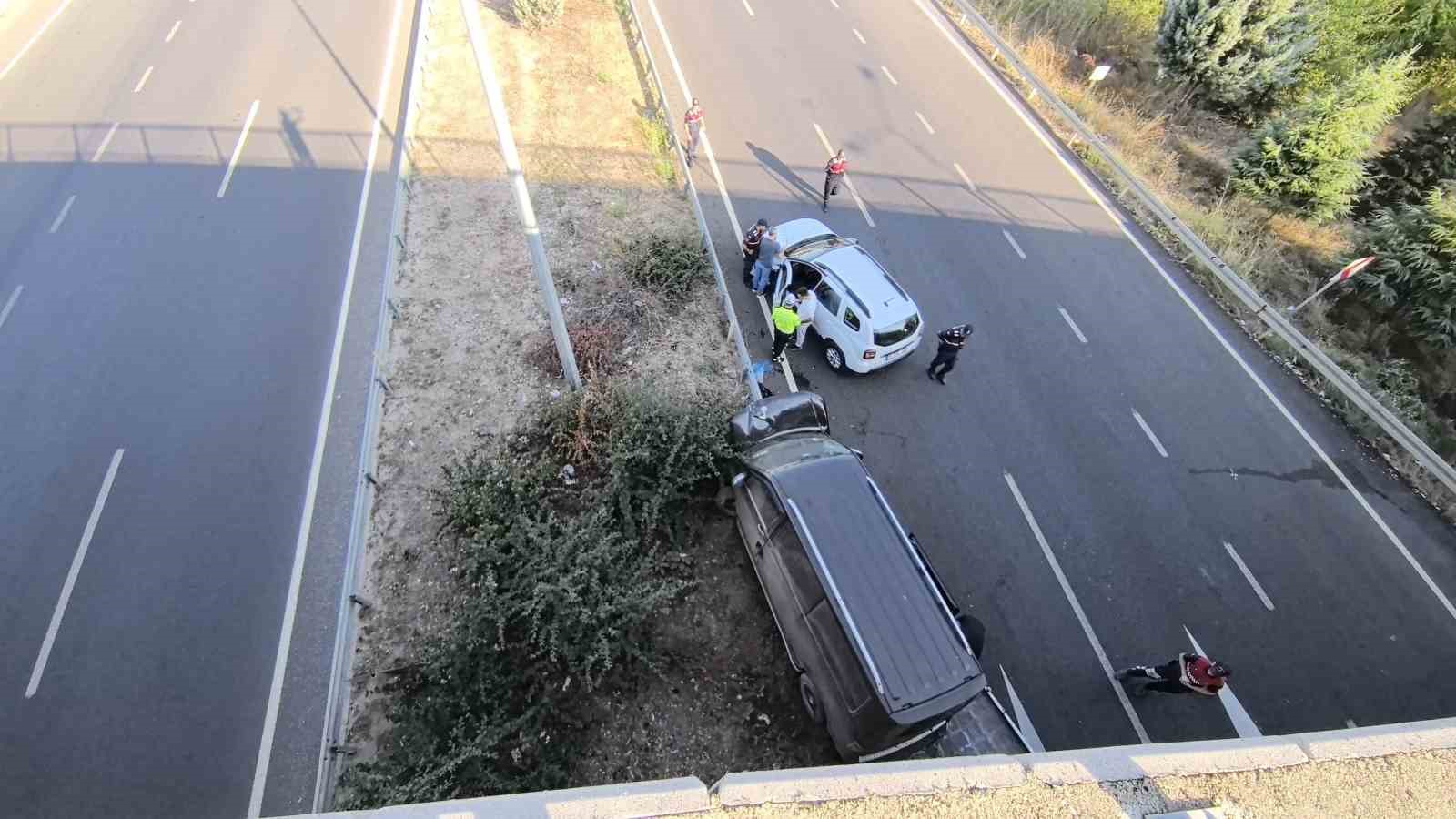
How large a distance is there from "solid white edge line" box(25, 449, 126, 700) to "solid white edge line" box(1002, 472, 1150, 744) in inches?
505

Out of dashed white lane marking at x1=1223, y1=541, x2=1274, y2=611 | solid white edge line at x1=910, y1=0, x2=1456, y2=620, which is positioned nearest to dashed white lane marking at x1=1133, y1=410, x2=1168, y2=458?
dashed white lane marking at x1=1223, y1=541, x2=1274, y2=611

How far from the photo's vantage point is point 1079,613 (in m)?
8.77

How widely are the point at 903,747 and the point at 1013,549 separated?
3.95 metres

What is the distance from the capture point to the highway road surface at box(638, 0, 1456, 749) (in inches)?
335

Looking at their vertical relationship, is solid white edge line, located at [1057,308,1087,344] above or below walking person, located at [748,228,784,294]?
below

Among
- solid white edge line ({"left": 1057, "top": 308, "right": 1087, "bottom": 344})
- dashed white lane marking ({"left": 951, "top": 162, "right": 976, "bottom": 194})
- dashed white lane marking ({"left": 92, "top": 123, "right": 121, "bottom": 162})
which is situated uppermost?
dashed white lane marking ({"left": 951, "top": 162, "right": 976, "bottom": 194})

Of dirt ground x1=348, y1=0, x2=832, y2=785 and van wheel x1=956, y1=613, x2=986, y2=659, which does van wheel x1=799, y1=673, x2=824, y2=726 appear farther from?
van wheel x1=956, y1=613, x2=986, y2=659

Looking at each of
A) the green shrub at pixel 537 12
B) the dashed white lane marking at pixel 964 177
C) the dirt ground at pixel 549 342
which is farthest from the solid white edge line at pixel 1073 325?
the green shrub at pixel 537 12

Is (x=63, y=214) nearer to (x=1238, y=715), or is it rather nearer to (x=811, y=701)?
(x=811, y=701)

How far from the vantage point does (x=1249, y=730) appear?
310 inches

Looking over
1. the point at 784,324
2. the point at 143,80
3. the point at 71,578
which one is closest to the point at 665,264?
the point at 784,324

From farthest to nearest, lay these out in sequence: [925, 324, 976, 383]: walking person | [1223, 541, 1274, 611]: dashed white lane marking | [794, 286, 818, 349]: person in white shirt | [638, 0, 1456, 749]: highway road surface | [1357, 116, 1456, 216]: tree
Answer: [1357, 116, 1456, 216]: tree
[794, 286, 818, 349]: person in white shirt
[925, 324, 976, 383]: walking person
[1223, 541, 1274, 611]: dashed white lane marking
[638, 0, 1456, 749]: highway road surface

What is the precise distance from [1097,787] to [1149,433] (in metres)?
8.40

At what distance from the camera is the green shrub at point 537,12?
1742cm
